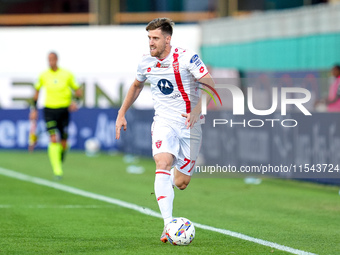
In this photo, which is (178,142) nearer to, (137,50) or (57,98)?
(57,98)

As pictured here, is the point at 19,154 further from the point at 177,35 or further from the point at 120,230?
Answer: the point at 120,230

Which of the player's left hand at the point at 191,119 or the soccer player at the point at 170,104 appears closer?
the player's left hand at the point at 191,119

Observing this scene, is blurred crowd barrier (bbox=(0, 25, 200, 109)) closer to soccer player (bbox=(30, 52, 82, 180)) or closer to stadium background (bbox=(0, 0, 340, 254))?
stadium background (bbox=(0, 0, 340, 254))

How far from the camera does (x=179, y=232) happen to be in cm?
862

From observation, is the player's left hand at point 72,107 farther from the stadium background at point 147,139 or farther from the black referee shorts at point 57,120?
the stadium background at point 147,139

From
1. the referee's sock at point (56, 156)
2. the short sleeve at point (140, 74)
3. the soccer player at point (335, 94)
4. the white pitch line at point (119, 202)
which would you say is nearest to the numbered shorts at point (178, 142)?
the short sleeve at point (140, 74)

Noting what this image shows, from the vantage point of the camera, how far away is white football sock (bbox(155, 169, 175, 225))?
881 cm

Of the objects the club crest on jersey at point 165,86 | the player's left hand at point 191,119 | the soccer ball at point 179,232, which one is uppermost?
the club crest on jersey at point 165,86

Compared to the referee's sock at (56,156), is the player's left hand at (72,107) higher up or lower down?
higher up

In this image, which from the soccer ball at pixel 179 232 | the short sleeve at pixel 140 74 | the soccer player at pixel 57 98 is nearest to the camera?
the soccer ball at pixel 179 232

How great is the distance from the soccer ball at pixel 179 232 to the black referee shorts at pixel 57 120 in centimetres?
874

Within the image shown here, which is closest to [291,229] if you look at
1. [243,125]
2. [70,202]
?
[70,202]

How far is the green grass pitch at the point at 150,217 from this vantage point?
8703mm

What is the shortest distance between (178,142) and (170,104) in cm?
38
